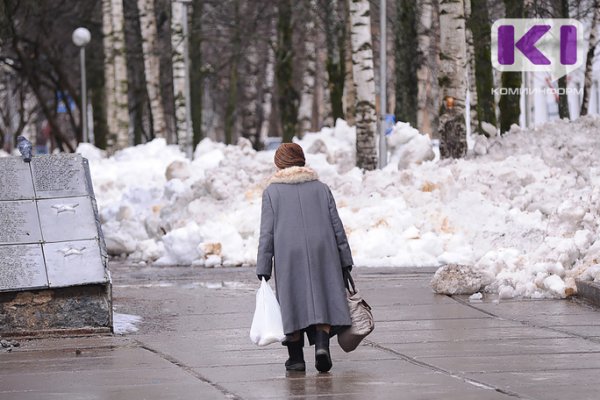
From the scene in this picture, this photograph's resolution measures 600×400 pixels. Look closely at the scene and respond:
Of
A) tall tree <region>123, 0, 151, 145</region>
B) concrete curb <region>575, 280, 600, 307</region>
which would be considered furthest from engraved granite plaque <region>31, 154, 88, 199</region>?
tall tree <region>123, 0, 151, 145</region>

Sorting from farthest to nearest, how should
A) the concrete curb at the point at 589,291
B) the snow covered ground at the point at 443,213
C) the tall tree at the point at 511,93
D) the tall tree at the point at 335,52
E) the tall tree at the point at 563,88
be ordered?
the tall tree at the point at 335,52 → the tall tree at the point at 563,88 → the tall tree at the point at 511,93 → the snow covered ground at the point at 443,213 → the concrete curb at the point at 589,291

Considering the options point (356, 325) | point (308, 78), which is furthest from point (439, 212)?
point (308, 78)

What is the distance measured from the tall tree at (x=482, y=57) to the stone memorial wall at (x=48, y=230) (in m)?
22.7

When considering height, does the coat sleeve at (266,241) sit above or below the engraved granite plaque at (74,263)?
above

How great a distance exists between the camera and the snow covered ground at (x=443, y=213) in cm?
1555

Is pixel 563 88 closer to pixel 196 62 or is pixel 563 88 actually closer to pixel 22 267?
pixel 196 62

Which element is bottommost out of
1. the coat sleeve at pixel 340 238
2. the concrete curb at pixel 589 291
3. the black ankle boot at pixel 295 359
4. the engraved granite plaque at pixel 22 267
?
the concrete curb at pixel 589 291

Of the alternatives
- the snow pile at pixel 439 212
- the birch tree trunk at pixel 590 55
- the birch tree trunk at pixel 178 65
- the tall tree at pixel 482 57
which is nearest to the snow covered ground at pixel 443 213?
the snow pile at pixel 439 212

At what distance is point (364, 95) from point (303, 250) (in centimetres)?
1769

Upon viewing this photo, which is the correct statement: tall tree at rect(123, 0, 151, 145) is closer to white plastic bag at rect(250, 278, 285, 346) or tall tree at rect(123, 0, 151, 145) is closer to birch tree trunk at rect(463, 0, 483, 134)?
birch tree trunk at rect(463, 0, 483, 134)

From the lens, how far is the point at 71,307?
12.6 meters

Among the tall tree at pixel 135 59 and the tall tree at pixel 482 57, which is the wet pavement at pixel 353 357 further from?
the tall tree at pixel 135 59

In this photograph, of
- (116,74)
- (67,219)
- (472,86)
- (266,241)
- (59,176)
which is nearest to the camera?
(266,241)

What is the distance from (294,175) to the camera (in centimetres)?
1052
